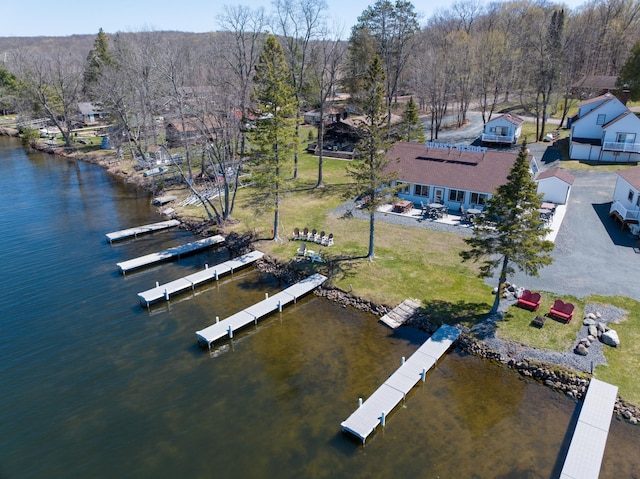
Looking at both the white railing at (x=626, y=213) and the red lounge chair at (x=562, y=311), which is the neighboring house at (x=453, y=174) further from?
the red lounge chair at (x=562, y=311)

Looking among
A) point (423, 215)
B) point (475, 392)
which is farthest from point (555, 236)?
point (475, 392)

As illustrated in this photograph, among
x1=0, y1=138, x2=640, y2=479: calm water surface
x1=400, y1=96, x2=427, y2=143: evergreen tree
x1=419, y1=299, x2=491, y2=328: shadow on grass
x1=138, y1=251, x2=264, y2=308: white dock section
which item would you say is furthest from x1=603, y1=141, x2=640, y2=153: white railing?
x1=138, y1=251, x2=264, y2=308: white dock section

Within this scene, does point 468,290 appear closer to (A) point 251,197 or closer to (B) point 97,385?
(B) point 97,385

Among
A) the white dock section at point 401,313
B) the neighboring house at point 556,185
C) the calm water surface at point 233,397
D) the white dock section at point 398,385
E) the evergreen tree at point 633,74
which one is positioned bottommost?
the calm water surface at point 233,397

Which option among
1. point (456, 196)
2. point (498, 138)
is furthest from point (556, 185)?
point (498, 138)

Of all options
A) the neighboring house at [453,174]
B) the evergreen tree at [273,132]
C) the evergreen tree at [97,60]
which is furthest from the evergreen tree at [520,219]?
the evergreen tree at [97,60]

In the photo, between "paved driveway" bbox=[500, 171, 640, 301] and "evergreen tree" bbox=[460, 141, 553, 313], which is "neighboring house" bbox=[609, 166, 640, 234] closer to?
"paved driveway" bbox=[500, 171, 640, 301]

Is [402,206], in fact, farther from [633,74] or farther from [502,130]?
[633,74]

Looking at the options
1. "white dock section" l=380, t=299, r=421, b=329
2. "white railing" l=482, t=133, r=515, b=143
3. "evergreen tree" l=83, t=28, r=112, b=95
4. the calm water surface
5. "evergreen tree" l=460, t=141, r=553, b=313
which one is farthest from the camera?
"evergreen tree" l=83, t=28, r=112, b=95
